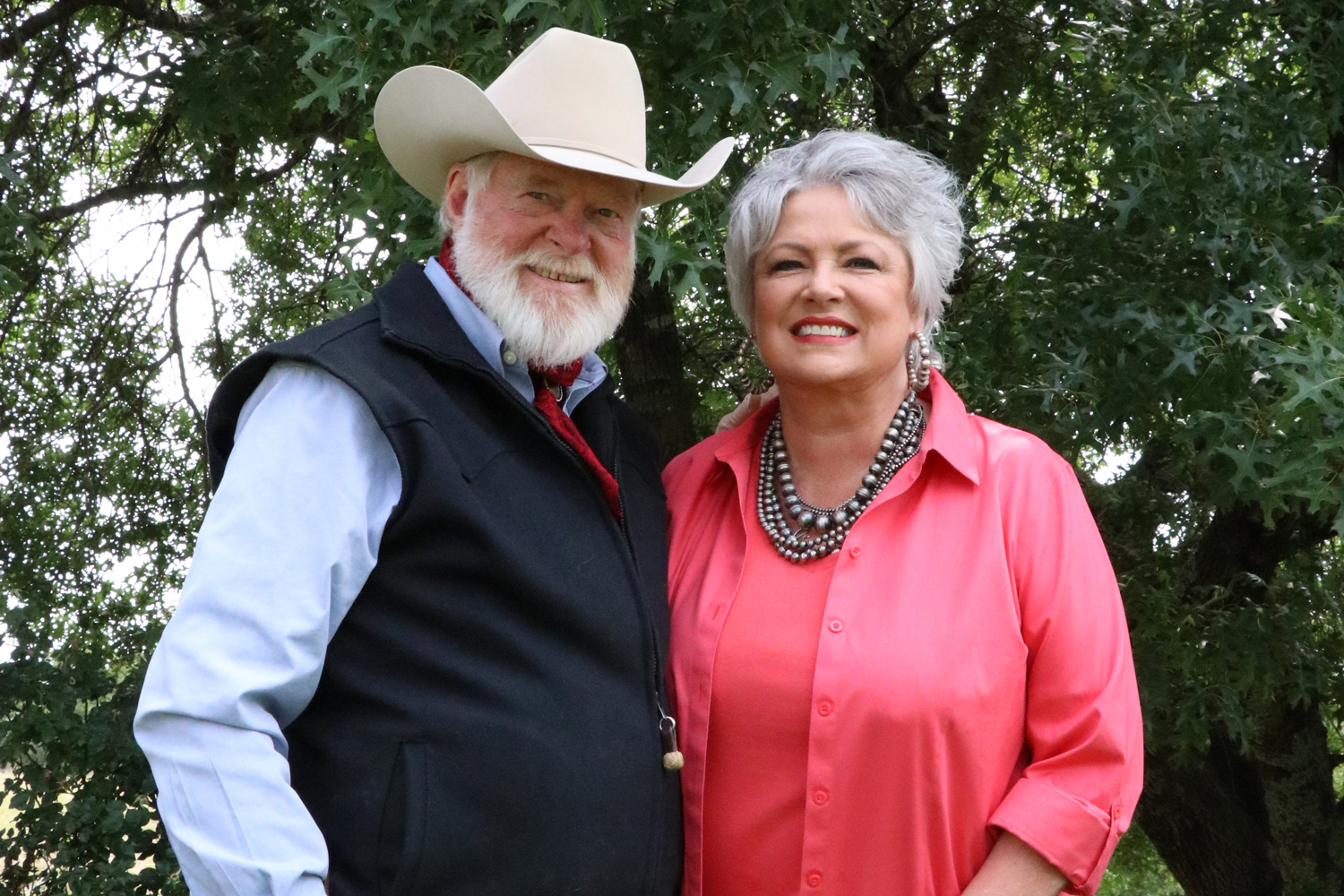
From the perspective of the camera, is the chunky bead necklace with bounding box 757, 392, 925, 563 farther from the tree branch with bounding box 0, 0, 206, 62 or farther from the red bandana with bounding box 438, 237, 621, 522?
the tree branch with bounding box 0, 0, 206, 62

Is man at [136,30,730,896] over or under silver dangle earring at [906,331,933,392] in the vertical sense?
under

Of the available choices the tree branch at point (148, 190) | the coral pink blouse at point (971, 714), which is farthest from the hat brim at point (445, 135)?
the tree branch at point (148, 190)

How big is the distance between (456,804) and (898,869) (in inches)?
29.0

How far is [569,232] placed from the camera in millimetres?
2438

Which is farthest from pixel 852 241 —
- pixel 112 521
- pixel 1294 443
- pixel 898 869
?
pixel 112 521

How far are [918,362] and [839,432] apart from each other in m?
0.20

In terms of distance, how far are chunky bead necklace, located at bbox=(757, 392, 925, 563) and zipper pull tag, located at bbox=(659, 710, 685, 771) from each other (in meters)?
0.38

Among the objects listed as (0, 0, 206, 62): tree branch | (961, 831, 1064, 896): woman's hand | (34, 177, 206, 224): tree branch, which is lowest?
(961, 831, 1064, 896): woman's hand

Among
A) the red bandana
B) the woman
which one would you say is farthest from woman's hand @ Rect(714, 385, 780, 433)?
the red bandana

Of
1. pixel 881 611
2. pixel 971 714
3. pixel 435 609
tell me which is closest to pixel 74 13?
pixel 435 609

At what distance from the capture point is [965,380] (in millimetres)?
4266

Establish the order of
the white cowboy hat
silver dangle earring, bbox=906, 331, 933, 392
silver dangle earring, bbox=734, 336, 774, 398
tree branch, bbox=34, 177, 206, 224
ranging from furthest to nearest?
tree branch, bbox=34, 177, 206, 224, silver dangle earring, bbox=734, 336, 774, 398, silver dangle earring, bbox=906, 331, 933, 392, the white cowboy hat

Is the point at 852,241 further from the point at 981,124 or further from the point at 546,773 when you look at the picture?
the point at 981,124

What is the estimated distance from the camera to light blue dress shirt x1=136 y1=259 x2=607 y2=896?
1.84 m
